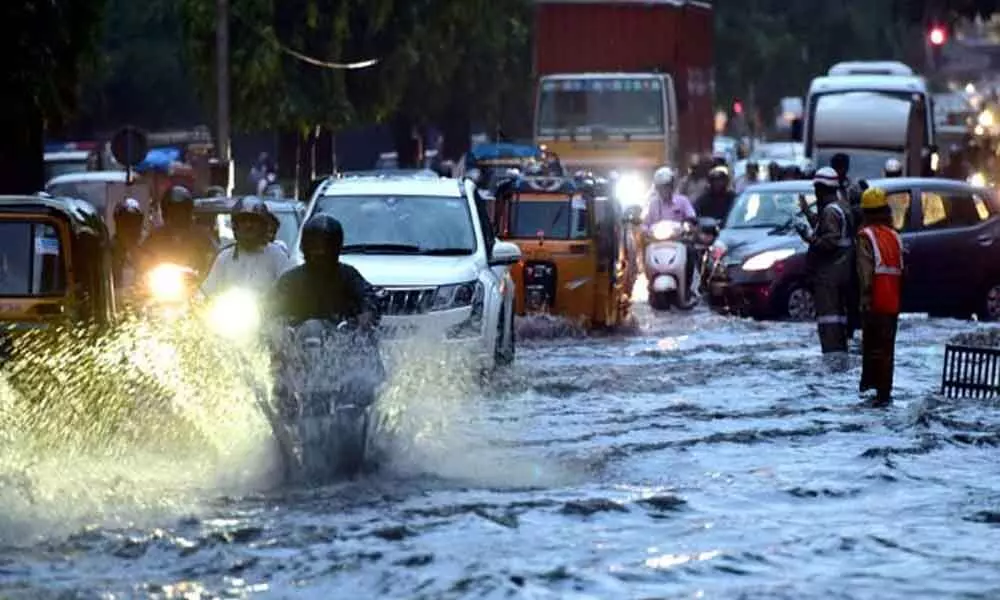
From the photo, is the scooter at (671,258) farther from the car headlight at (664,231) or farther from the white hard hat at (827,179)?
the white hard hat at (827,179)

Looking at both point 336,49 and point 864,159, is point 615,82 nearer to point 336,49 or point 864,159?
point 864,159

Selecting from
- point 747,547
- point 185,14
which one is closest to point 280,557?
point 747,547

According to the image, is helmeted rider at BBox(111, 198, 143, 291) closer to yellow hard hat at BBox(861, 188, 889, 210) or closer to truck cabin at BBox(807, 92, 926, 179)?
yellow hard hat at BBox(861, 188, 889, 210)

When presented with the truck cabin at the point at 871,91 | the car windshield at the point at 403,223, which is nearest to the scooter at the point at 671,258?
the car windshield at the point at 403,223

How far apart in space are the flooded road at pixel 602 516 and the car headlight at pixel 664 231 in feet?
35.3

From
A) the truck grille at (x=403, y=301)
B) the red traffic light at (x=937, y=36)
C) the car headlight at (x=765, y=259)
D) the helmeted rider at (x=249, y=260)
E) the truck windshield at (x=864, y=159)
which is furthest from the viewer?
the truck windshield at (x=864, y=159)

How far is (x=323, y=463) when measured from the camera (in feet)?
→ 44.8

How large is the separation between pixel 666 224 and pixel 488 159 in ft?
42.0

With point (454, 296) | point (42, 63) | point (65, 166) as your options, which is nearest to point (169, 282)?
point (454, 296)

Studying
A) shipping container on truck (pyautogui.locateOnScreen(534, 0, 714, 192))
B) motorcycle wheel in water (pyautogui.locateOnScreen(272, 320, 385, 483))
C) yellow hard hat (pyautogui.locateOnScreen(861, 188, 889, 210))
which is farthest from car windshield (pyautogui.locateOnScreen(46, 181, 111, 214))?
motorcycle wheel in water (pyautogui.locateOnScreen(272, 320, 385, 483))

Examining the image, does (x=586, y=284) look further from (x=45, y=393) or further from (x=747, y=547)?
(x=747, y=547)

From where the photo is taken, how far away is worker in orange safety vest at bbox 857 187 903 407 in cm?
1833

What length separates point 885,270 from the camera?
18.3 meters

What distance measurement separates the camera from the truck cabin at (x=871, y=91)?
152 ft
